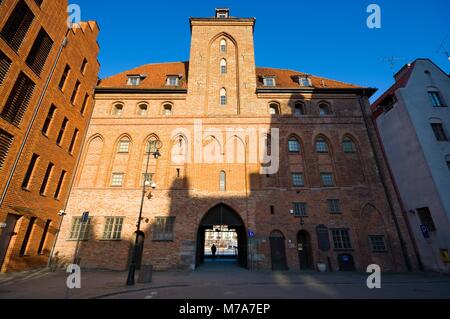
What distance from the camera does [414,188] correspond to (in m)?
18.2

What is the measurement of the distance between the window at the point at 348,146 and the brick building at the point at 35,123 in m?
24.9

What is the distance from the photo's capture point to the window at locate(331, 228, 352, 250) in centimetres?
1712

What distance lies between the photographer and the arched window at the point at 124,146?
20.3m

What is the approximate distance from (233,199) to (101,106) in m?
16.2

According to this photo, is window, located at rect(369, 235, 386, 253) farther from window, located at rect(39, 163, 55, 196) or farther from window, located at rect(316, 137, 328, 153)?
window, located at rect(39, 163, 55, 196)

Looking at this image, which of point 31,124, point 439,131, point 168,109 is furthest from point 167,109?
point 439,131

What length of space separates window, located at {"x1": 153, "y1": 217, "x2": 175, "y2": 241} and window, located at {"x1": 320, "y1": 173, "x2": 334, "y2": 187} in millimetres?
13606

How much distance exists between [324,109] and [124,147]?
813 inches

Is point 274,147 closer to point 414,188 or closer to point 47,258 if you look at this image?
point 414,188

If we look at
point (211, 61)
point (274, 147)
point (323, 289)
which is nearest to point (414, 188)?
point (274, 147)

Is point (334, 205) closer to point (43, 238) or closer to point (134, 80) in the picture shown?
point (43, 238)

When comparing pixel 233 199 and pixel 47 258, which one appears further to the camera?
pixel 233 199

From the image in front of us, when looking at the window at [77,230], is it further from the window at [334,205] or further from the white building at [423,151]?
the white building at [423,151]

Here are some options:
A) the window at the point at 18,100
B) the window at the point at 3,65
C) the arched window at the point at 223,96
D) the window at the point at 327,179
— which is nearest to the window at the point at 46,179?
the window at the point at 18,100
